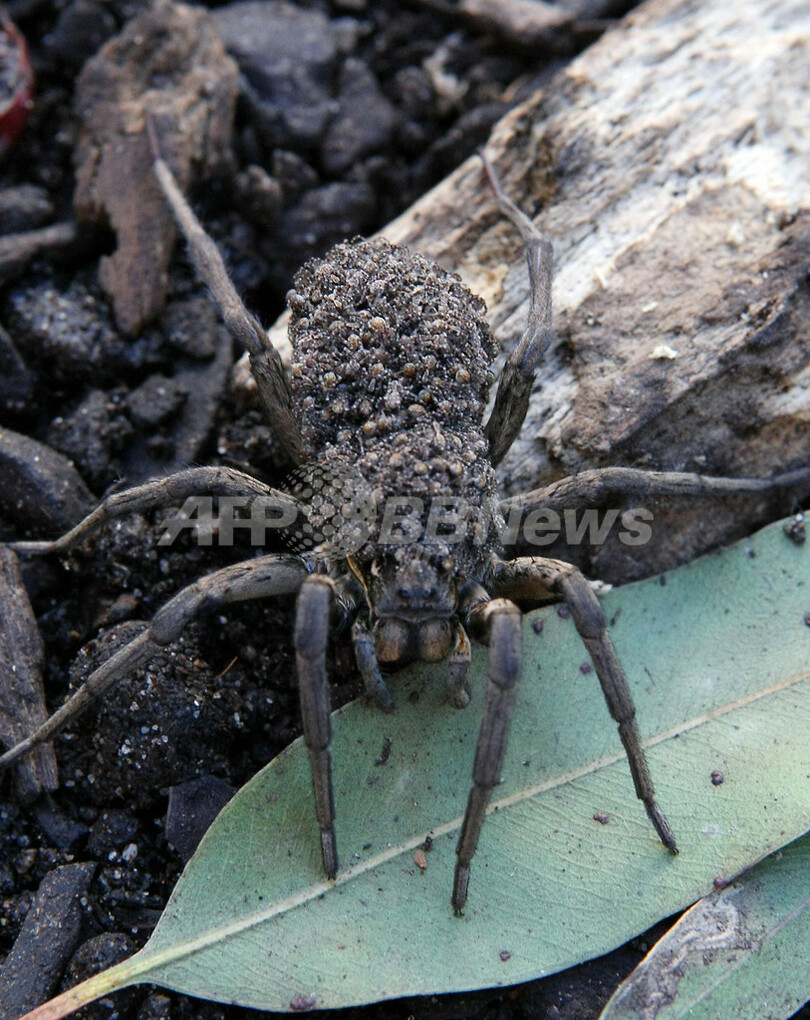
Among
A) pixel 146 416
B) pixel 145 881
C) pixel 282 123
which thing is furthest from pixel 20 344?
pixel 145 881

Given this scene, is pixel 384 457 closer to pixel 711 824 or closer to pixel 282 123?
pixel 711 824

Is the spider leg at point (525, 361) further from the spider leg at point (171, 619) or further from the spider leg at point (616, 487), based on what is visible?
the spider leg at point (171, 619)

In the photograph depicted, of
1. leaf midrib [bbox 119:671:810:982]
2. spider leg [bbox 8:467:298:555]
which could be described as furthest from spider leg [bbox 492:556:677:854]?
spider leg [bbox 8:467:298:555]

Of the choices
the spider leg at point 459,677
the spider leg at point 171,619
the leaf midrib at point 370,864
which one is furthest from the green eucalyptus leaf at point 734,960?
the spider leg at point 171,619

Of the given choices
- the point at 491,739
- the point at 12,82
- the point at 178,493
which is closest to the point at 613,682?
the point at 491,739

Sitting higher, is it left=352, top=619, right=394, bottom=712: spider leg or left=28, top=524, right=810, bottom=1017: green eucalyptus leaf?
left=352, top=619, right=394, bottom=712: spider leg

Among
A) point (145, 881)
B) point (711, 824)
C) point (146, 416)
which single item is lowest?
point (711, 824)

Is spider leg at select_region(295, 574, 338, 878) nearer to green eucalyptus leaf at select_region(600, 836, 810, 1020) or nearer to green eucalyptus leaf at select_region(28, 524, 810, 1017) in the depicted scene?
green eucalyptus leaf at select_region(28, 524, 810, 1017)
